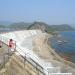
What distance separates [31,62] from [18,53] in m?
1.51

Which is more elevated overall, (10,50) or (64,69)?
(10,50)

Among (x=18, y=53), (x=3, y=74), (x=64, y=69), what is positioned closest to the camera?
(x=3, y=74)

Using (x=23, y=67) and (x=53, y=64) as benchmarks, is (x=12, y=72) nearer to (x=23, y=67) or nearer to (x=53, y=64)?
(x=23, y=67)

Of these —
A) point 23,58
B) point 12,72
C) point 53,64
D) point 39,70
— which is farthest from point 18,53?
point 53,64

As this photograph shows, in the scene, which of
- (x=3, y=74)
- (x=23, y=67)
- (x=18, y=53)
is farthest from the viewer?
(x=18, y=53)

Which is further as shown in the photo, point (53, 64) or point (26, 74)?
point (53, 64)

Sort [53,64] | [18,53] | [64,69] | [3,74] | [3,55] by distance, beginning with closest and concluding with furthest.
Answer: [3,74], [3,55], [18,53], [64,69], [53,64]

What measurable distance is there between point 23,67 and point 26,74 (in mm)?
872

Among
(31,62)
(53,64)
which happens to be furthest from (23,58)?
(53,64)

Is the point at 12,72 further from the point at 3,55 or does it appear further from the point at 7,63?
the point at 3,55

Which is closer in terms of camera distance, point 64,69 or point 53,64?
point 64,69

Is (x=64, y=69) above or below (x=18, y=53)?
below

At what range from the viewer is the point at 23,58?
26906 millimetres

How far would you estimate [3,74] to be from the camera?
22625mm
